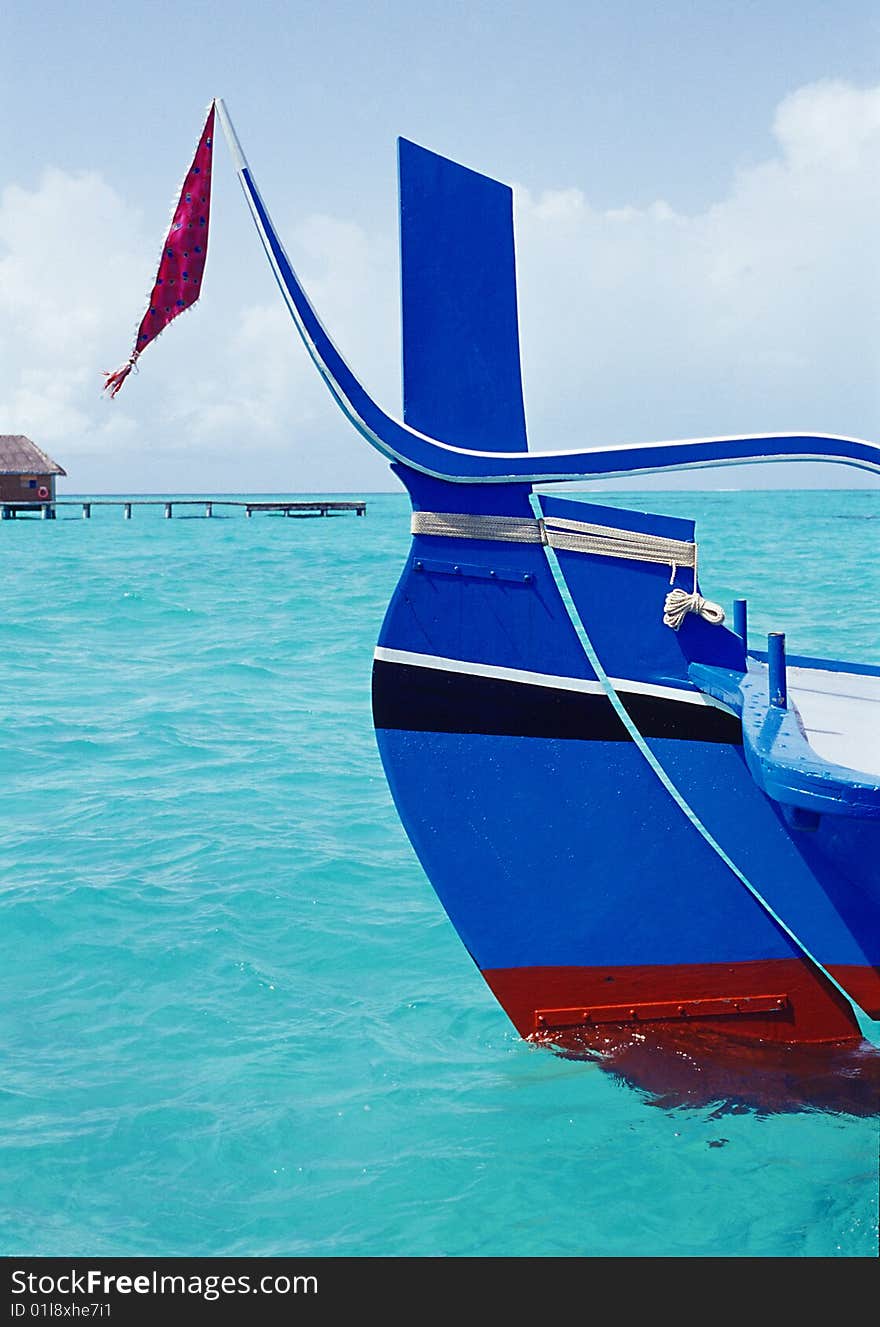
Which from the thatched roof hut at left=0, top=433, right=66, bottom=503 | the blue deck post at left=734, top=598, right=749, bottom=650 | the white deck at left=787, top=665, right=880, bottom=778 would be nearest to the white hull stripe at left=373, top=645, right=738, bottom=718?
the white deck at left=787, top=665, right=880, bottom=778

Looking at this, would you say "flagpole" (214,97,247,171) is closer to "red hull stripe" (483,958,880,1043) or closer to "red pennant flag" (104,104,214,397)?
"red pennant flag" (104,104,214,397)

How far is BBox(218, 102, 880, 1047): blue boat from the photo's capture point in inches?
138

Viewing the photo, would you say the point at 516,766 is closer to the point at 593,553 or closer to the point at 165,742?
the point at 593,553

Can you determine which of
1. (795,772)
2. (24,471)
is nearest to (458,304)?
(795,772)

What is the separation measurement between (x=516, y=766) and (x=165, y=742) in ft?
23.8

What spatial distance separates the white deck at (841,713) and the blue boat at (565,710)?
1.0 inches

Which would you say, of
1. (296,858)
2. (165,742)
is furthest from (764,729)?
(165,742)

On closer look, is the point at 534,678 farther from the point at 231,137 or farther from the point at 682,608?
the point at 231,137

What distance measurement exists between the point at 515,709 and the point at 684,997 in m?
1.17

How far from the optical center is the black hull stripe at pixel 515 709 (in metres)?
3.65

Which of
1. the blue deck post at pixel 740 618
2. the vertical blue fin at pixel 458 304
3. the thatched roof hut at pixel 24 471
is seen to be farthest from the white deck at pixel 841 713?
the thatched roof hut at pixel 24 471

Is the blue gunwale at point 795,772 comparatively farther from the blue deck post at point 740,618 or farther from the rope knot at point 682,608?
the blue deck post at point 740,618

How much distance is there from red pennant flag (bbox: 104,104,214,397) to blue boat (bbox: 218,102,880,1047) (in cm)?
23

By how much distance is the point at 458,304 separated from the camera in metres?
3.53
